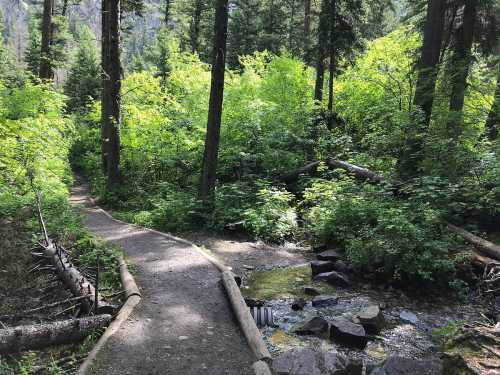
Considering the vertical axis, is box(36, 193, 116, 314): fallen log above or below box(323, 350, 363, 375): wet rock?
above

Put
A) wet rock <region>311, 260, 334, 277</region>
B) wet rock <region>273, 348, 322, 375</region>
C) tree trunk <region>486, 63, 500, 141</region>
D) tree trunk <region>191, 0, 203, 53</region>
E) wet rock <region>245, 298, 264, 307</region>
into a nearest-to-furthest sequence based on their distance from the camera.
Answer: wet rock <region>273, 348, 322, 375</region> < wet rock <region>245, 298, 264, 307</region> < wet rock <region>311, 260, 334, 277</region> < tree trunk <region>486, 63, 500, 141</region> < tree trunk <region>191, 0, 203, 53</region>

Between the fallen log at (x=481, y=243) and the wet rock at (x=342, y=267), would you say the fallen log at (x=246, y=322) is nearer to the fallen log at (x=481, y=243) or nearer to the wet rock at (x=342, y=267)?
the wet rock at (x=342, y=267)

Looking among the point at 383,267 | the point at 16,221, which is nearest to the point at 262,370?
the point at 383,267

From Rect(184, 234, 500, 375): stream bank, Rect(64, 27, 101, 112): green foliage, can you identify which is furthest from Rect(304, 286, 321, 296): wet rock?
Rect(64, 27, 101, 112): green foliage

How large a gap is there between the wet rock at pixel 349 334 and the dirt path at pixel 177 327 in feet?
4.97

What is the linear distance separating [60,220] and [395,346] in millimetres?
7475

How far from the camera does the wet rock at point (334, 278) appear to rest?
28.3 feet

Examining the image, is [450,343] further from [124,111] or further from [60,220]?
[124,111]

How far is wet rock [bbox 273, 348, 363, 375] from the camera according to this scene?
4938mm

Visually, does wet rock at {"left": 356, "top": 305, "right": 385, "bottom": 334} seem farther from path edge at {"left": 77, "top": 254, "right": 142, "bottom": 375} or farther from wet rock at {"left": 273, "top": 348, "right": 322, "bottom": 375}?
path edge at {"left": 77, "top": 254, "right": 142, "bottom": 375}

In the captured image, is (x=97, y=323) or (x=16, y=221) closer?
(x=97, y=323)

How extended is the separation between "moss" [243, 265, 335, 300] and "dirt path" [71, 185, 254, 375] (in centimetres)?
92

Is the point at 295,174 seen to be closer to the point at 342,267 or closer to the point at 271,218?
the point at 271,218

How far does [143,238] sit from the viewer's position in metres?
10.4
